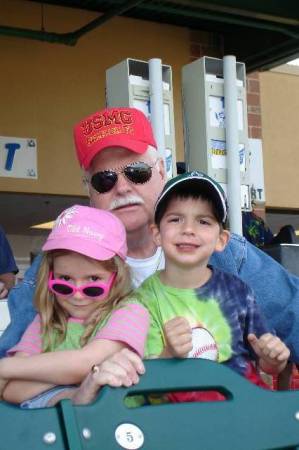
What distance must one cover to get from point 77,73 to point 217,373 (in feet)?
22.6

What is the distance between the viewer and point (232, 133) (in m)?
4.76

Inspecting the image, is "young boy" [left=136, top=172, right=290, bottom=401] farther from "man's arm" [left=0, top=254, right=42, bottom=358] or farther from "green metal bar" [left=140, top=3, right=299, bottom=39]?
"green metal bar" [left=140, top=3, right=299, bottom=39]

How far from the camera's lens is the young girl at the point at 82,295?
6.35 feet

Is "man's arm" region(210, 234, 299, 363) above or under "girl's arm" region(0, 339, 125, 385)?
above

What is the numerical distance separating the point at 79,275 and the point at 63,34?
601cm

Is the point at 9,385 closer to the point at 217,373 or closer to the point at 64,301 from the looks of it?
the point at 64,301

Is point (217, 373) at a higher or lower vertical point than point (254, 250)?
lower

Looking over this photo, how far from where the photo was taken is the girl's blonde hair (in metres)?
2.07

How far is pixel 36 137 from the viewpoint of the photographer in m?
7.96

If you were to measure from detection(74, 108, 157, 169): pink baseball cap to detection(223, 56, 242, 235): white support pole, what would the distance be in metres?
1.89

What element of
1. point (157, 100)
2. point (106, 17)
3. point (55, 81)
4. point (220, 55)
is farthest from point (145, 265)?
point (220, 55)

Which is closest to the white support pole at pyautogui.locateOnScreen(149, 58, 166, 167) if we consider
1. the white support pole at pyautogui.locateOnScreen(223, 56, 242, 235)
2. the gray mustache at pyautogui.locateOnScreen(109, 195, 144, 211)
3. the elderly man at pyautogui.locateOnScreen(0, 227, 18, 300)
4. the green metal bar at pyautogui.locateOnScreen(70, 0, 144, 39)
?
the white support pole at pyautogui.locateOnScreen(223, 56, 242, 235)

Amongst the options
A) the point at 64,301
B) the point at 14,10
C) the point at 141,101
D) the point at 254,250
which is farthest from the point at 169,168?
the point at 14,10

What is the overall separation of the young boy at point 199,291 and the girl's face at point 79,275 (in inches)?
4.9
